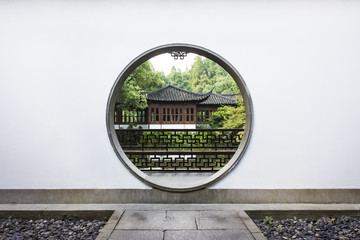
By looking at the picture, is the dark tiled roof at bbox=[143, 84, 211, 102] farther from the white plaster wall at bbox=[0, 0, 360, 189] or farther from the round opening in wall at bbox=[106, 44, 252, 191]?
the white plaster wall at bbox=[0, 0, 360, 189]

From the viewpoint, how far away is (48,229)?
2.44 metres

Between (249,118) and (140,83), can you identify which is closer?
(249,118)

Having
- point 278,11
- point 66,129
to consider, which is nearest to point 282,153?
point 278,11

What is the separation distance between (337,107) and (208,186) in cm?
187

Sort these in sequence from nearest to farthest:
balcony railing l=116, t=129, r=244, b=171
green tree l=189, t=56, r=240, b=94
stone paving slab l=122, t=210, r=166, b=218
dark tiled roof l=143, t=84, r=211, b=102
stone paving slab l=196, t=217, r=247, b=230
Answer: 1. stone paving slab l=196, t=217, r=247, b=230
2. stone paving slab l=122, t=210, r=166, b=218
3. balcony railing l=116, t=129, r=244, b=171
4. dark tiled roof l=143, t=84, r=211, b=102
5. green tree l=189, t=56, r=240, b=94

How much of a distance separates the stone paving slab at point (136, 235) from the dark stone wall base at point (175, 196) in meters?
0.64

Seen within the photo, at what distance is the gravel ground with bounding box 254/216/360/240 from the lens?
2338 millimetres

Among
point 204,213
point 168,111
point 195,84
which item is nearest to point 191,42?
point 204,213

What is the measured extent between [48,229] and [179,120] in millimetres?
12634

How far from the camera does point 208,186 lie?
2865mm

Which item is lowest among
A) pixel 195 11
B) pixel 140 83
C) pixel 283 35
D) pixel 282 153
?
pixel 282 153

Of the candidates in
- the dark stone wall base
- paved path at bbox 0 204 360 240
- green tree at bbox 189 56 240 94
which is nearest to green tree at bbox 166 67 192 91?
green tree at bbox 189 56 240 94

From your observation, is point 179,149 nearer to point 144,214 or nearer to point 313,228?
point 144,214

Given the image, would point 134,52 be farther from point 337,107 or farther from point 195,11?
A: point 337,107
